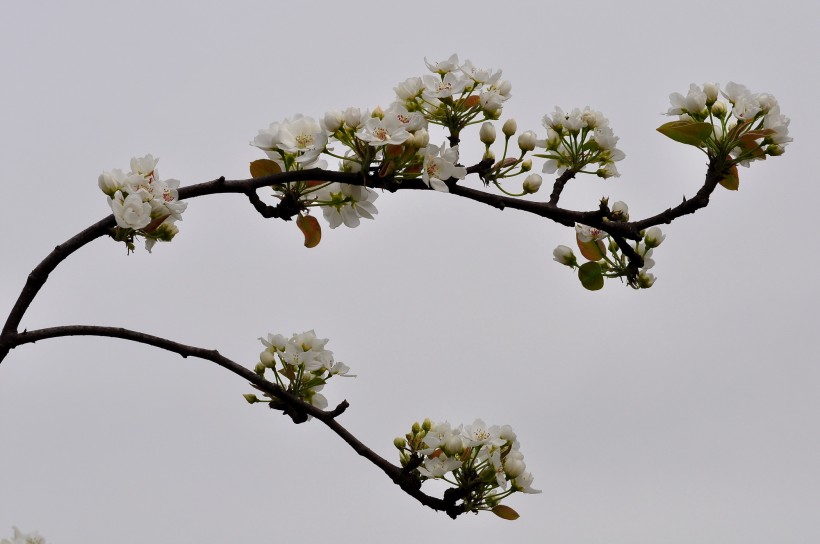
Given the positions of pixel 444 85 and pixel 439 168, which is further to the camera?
pixel 444 85

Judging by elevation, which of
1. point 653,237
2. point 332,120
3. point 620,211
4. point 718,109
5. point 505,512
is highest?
point 718,109

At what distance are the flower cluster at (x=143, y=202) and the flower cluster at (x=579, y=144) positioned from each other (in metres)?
0.89

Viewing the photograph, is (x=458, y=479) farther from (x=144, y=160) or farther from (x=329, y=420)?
(x=144, y=160)

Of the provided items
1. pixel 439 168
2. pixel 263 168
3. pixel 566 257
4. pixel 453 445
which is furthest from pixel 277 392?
pixel 566 257

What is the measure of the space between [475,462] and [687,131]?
0.91m

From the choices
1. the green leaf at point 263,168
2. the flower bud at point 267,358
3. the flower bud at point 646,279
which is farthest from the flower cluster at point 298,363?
the flower bud at point 646,279

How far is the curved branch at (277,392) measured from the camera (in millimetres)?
1954

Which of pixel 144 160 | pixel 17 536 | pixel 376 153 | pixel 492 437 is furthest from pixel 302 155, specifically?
pixel 17 536

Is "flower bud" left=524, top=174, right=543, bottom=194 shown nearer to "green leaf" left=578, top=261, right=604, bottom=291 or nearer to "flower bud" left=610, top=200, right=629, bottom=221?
"flower bud" left=610, top=200, right=629, bottom=221

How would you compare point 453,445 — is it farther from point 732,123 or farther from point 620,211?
point 732,123

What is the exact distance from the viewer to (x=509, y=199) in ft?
6.79

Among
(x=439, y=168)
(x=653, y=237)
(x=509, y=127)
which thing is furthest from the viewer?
(x=653, y=237)

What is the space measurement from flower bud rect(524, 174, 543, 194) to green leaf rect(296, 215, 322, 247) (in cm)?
52

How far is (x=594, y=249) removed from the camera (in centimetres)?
238
